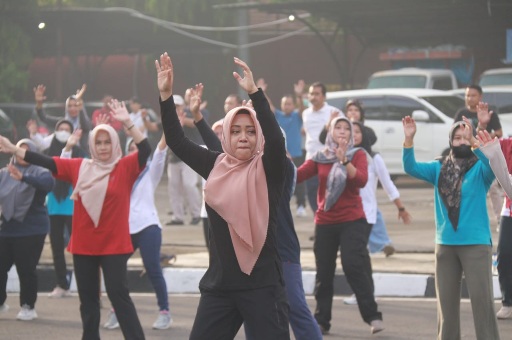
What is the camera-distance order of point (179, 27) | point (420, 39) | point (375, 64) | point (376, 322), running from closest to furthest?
point (376, 322) → point (420, 39) → point (179, 27) → point (375, 64)

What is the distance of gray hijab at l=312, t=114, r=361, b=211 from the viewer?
9.37 m

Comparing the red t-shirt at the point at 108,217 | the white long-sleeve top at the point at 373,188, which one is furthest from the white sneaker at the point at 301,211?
the red t-shirt at the point at 108,217

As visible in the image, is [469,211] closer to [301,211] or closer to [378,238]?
[378,238]

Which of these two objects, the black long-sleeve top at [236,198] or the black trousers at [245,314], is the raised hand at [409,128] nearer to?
the black long-sleeve top at [236,198]

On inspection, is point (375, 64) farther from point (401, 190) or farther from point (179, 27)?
point (401, 190)

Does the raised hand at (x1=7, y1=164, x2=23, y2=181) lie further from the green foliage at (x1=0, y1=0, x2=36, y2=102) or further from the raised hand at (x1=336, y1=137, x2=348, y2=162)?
the green foliage at (x1=0, y1=0, x2=36, y2=102)

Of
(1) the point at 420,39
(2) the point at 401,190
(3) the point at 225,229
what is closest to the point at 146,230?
(3) the point at 225,229

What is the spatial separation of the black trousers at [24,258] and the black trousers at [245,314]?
4.52 meters

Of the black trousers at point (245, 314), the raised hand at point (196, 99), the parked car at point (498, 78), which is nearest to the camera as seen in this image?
the black trousers at point (245, 314)

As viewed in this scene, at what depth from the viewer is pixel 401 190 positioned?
859 inches

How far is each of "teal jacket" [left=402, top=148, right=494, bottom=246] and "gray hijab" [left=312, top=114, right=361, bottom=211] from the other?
115 cm

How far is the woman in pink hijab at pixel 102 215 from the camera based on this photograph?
8305 millimetres

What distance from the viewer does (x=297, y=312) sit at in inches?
312

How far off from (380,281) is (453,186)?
12.9 feet
